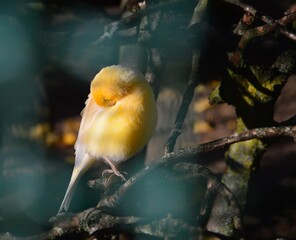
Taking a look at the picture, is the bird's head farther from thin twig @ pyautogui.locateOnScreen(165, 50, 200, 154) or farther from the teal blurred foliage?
the teal blurred foliage

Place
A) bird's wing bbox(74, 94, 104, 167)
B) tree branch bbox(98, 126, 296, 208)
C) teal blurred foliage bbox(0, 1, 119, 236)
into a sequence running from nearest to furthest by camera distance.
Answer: tree branch bbox(98, 126, 296, 208)
bird's wing bbox(74, 94, 104, 167)
teal blurred foliage bbox(0, 1, 119, 236)

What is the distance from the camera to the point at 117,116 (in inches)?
71.7

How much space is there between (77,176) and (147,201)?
0.29m

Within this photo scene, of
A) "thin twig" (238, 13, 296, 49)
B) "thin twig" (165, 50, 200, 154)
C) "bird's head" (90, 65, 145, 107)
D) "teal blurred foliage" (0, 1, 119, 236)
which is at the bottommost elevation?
"teal blurred foliage" (0, 1, 119, 236)

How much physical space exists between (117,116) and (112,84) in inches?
4.7

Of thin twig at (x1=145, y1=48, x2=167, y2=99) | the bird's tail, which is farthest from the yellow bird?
thin twig at (x1=145, y1=48, x2=167, y2=99)

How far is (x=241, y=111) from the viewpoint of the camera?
2242 millimetres

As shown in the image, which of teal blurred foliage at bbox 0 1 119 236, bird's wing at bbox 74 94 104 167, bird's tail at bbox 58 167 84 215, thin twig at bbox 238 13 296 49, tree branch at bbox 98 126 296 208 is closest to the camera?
tree branch at bbox 98 126 296 208

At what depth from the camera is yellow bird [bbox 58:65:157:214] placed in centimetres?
176

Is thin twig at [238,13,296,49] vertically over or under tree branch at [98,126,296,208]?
over

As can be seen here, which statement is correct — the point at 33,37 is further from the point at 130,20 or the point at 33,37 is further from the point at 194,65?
the point at 194,65

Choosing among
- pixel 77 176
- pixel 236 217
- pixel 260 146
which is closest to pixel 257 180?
pixel 260 146

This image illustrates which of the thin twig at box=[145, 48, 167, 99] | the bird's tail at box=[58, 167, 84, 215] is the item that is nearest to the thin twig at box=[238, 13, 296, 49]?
the thin twig at box=[145, 48, 167, 99]

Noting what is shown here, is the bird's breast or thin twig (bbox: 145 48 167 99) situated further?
thin twig (bbox: 145 48 167 99)
